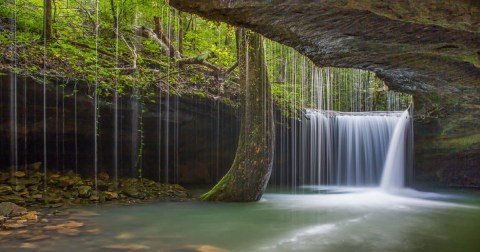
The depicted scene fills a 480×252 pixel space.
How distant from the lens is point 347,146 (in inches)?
606

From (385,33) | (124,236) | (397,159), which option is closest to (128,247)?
(124,236)

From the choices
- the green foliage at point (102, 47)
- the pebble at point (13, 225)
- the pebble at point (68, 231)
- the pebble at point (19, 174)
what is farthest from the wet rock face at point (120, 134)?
the pebble at point (68, 231)

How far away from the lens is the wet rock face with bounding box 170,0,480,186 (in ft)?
10.3

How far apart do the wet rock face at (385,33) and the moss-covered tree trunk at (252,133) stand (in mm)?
3248

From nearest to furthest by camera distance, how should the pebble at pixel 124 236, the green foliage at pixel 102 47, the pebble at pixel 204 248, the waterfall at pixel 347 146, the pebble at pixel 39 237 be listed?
the pebble at pixel 204 248, the pebble at pixel 39 237, the pebble at pixel 124 236, the green foliage at pixel 102 47, the waterfall at pixel 347 146

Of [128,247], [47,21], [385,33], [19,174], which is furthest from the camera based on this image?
[47,21]

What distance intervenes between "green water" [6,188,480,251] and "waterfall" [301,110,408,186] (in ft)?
15.5

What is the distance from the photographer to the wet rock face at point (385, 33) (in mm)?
3141

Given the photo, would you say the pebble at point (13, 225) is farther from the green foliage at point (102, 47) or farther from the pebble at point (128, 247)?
the green foliage at point (102, 47)

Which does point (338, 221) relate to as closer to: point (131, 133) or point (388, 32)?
point (388, 32)

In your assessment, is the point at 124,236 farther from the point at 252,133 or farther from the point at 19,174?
the point at 19,174

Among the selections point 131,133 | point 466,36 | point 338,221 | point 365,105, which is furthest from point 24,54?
point 365,105

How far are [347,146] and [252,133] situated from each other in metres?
7.57

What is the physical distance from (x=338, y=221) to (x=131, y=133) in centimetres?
680
